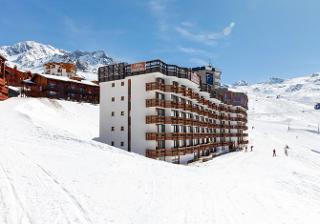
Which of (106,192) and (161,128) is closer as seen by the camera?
(106,192)

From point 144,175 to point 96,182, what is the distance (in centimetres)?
529

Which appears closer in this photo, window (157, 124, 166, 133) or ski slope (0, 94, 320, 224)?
ski slope (0, 94, 320, 224)

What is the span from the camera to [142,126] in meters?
41.3

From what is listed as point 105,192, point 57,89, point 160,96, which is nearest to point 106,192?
point 105,192

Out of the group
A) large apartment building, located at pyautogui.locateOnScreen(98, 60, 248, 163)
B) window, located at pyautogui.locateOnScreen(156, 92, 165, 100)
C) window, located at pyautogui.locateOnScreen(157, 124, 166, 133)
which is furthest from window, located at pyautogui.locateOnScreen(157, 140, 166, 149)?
window, located at pyautogui.locateOnScreen(156, 92, 165, 100)

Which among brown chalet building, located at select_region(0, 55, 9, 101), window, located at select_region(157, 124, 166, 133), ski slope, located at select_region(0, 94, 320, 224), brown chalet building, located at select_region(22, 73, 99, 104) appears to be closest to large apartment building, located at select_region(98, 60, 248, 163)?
window, located at select_region(157, 124, 166, 133)

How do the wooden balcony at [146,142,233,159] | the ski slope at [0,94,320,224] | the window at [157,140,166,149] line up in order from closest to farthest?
1. the ski slope at [0,94,320,224]
2. the wooden balcony at [146,142,233,159]
3. the window at [157,140,166,149]

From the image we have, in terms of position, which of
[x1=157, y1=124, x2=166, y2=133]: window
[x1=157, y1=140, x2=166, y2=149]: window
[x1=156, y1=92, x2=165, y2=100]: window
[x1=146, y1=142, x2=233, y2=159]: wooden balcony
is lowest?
[x1=146, y1=142, x2=233, y2=159]: wooden balcony

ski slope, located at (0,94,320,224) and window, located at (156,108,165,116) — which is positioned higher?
window, located at (156,108,165,116)

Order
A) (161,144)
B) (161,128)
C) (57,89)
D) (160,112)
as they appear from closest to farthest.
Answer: (161,144), (161,128), (160,112), (57,89)

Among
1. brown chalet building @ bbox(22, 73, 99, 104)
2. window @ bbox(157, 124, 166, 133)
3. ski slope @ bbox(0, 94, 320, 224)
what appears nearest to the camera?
ski slope @ bbox(0, 94, 320, 224)

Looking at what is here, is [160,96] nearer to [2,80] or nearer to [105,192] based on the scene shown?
[105,192]

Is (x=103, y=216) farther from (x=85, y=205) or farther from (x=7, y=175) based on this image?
(x=7, y=175)

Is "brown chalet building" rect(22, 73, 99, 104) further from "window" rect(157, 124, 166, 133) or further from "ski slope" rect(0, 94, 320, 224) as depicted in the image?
"ski slope" rect(0, 94, 320, 224)
